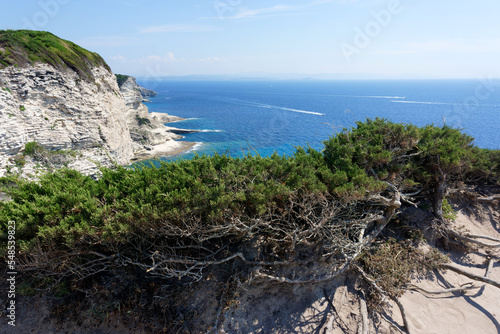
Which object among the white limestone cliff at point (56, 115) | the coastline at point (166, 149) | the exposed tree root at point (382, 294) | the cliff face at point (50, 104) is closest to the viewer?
the exposed tree root at point (382, 294)

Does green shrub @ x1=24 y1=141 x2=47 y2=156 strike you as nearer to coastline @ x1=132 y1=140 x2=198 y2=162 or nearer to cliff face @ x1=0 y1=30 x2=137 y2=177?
cliff face @ x1=0 y1=30 x2=137 y2=177

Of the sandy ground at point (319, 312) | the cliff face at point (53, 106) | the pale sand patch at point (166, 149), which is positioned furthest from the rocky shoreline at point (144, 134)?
the sandy ground at point (319, 312)

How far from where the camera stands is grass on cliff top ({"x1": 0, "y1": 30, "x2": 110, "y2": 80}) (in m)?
20.1

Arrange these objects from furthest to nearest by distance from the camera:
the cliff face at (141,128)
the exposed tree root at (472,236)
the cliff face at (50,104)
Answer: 1. the cliff face at (141,128)
2. the cliff face at (50,104)
3. the exposed tree root at (472,236)

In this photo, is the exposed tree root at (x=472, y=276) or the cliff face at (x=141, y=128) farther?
the cliff face at (x=141, y=128)

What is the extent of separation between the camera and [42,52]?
21906 millimetres

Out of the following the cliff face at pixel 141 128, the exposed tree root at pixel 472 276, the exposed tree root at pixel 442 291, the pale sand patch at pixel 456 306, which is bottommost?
the cliff face at pixel 141 128

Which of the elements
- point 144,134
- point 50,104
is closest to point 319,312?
point 50,104

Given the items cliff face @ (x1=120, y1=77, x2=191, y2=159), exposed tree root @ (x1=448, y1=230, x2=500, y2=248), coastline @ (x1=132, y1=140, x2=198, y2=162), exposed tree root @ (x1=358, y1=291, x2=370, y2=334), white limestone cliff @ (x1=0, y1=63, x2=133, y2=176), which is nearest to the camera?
exposed tree root @ (x1=358, y1=291, x2=370, y2=334)

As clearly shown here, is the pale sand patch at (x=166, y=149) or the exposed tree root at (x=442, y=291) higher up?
the exposed tree root at (x=442, y=291)

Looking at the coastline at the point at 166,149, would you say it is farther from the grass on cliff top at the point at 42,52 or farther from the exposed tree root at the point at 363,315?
the exposed tree root at the point at 363,315

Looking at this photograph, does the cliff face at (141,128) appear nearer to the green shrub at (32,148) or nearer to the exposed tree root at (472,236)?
the green shrub at (32,148)

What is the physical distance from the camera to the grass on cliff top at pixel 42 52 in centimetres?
2012

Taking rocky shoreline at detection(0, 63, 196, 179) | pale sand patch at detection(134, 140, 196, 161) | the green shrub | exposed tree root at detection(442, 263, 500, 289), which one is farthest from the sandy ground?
pale sand patch at detection(134, 140, 196, 161)
